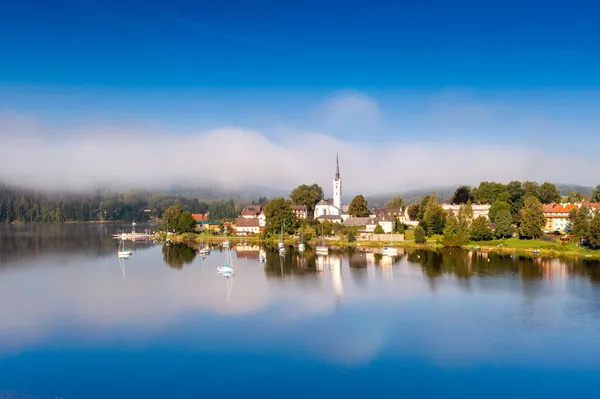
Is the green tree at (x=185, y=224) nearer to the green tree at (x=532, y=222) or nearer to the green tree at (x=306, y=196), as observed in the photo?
the green tree at (x=306, y=196)

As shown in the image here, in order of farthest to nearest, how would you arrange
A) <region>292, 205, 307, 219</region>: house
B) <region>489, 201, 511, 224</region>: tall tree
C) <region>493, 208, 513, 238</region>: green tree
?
<region>292, 205, 307, 219</region>: house → <region>489, 201, 511, 224</region>: tall tree → <region>493, 208, 513, 238</region>: green tree

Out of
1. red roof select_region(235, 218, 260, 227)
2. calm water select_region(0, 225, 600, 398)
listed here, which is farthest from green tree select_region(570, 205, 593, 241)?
red roof select_region(235, 218, 260, 227)

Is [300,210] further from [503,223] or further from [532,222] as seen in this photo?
[532,222]

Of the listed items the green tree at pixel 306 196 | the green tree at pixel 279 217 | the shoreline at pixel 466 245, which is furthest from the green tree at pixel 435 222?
the green tree at pixel 306 196

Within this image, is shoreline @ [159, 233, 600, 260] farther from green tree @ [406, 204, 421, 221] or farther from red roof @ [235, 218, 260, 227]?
green tree @ [406, 204, 421, 221]

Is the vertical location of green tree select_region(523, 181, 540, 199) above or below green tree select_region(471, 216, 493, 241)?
above

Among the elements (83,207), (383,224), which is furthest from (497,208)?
(83,207)
